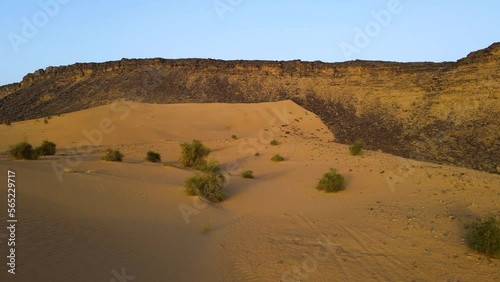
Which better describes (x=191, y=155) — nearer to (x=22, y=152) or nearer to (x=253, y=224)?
(x=22, y=152)

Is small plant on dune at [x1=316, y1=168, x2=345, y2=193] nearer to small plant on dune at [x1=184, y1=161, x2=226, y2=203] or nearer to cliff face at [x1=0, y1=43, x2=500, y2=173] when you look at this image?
small plant on dune at [x1=184, y1=161, x2=226, y2=203]

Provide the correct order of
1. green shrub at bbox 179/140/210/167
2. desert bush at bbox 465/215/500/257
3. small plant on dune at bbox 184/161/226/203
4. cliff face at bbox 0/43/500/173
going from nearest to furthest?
desert bush at bbox 465/215/500/257, small plant on dune at bbox 184/161/226/203, green shrub at bbox 179/140/210/167, cliff face at bbox 0/43/500/173

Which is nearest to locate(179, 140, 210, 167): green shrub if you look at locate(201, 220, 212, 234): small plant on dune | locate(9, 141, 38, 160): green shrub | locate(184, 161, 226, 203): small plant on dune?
locate(184, 161, 226, 203): small plant on dune

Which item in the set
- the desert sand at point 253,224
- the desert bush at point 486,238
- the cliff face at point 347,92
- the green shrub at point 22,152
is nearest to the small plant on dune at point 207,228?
the desert sand at point 253,224

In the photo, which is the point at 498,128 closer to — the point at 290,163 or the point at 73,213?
the point at 290,163

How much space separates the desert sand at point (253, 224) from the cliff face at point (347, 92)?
9.53 meters

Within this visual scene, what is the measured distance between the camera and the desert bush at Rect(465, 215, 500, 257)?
6461 millimetres

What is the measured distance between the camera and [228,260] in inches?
262

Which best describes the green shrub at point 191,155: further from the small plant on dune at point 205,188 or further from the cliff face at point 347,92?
the cliff face at point 347,92

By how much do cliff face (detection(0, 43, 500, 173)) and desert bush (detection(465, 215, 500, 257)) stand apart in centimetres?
1302

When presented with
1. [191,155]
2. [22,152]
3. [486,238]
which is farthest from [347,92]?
[486,238]

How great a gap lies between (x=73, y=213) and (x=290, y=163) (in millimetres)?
11547

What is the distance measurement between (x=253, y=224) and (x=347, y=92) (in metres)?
32.9

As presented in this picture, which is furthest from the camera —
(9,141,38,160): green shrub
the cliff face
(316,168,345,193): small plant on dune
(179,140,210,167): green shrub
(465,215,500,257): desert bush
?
the cliff face
